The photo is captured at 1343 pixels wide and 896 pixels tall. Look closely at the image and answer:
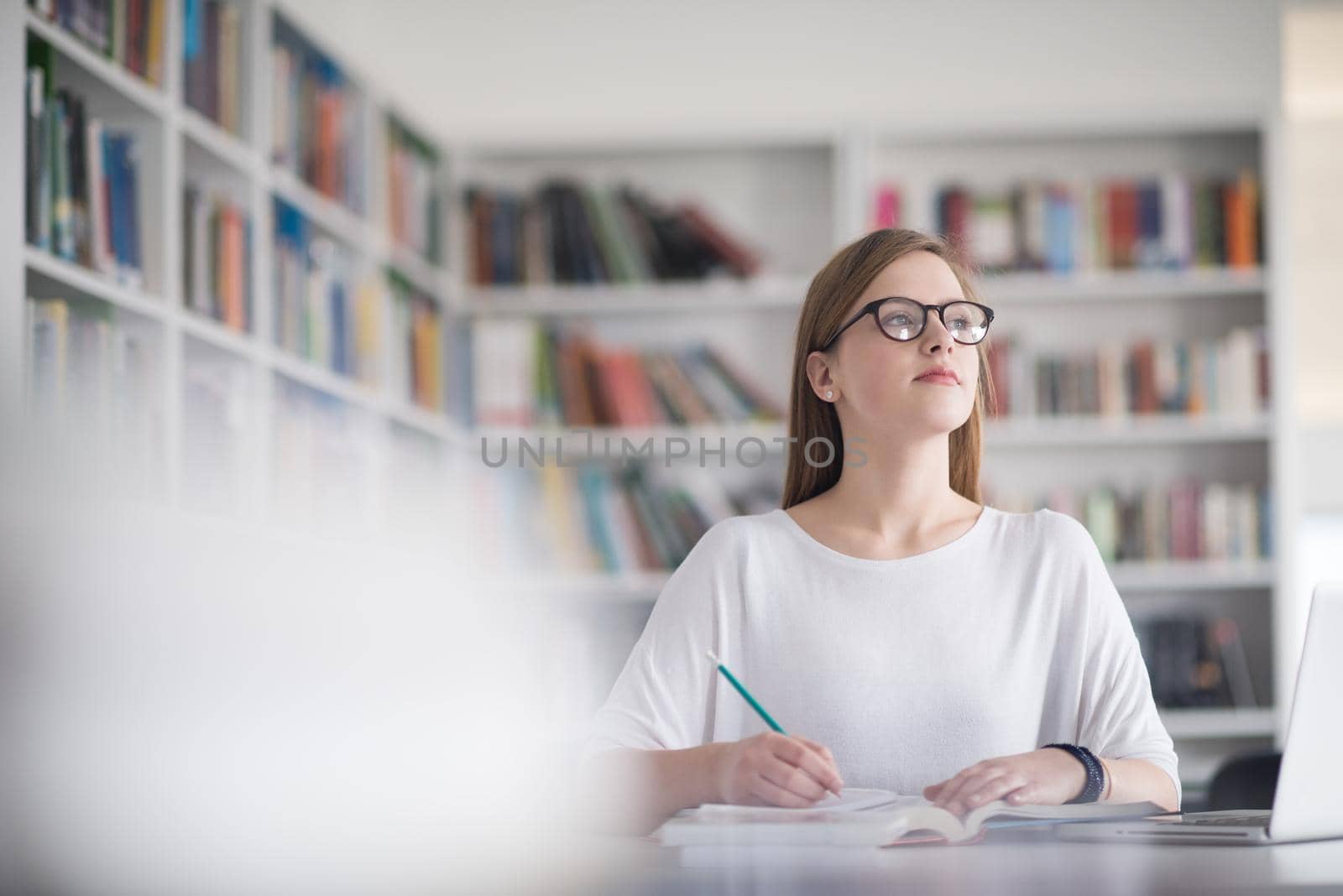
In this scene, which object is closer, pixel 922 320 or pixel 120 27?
pixel 922 320

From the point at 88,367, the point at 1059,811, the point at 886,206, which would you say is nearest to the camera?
the point at 1059,811

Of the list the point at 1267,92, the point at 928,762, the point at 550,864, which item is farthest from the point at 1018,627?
the point at 1267,92

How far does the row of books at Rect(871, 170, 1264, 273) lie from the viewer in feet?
13.5

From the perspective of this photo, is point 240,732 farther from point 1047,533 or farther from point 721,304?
point 721,304

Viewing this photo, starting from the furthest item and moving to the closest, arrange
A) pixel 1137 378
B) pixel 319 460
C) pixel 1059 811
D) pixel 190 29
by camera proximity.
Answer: pixel 1137 378 < pixel 319 460 < pixel 190 29 < pixel 1059 811

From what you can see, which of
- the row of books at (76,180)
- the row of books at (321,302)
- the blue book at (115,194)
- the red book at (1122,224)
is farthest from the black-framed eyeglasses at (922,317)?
the red book at (1122,224)

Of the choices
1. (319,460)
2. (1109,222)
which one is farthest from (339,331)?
(1109,222)

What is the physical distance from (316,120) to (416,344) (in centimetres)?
74

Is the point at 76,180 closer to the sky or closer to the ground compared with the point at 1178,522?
closer to the sky

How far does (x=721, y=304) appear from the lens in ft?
14.1

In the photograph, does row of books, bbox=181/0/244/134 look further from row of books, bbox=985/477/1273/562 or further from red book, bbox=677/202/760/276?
row of books, bbox=985/477/1273/562

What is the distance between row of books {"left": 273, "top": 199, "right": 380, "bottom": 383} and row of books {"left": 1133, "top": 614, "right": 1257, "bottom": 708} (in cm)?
216

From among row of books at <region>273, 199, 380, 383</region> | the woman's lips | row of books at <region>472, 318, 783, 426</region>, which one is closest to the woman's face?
the woman's lips

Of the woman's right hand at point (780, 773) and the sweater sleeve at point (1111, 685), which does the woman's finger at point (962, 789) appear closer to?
the woman's right hand at point (780, 773)
